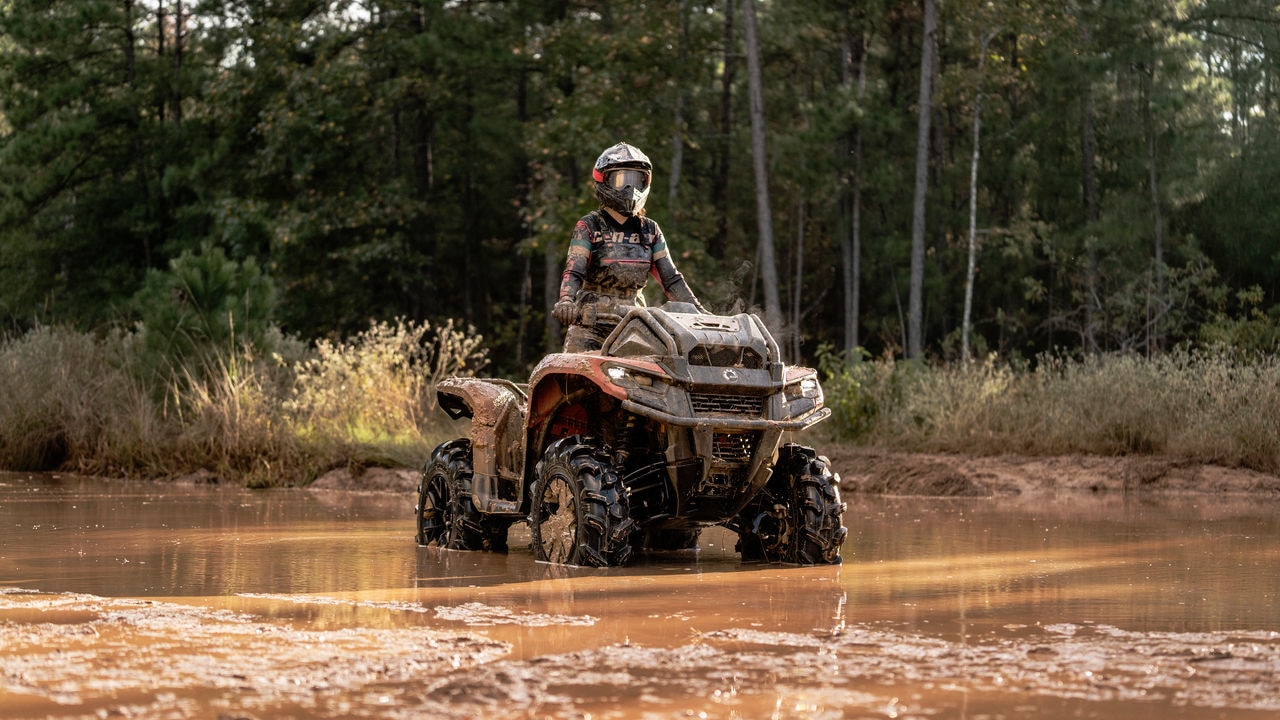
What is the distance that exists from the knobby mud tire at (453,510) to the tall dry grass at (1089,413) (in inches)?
384

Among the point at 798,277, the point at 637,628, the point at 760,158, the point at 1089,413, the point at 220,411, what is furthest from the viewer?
the point at 798,277

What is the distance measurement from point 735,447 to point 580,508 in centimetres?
103

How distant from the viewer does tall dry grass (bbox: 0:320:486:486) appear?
1984 centimetres

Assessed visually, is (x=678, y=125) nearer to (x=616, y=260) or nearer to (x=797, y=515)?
(x=616, y=260)

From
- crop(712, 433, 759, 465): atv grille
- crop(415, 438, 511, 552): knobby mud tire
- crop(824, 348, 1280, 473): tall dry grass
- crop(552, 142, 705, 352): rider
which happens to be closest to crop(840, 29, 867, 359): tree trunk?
crop(824, 348, 1280, 473): tall dry grass

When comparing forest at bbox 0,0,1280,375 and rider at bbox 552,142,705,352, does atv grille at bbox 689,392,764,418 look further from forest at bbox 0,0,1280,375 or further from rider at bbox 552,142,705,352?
forest at bbox 0,0,1280,375

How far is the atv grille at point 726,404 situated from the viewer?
32.9ft

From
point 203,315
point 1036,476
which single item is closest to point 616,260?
point 1036,476

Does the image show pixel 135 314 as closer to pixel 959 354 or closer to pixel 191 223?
pixel 191 223

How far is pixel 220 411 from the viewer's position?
20.2 meters

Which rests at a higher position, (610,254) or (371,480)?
(610,254)

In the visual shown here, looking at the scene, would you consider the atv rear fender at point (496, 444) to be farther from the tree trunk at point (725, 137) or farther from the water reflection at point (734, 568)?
the tree trunk at point (725, 137)

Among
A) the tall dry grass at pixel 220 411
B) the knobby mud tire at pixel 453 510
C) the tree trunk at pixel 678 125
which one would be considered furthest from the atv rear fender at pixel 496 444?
the tree trunk at pixel 678 125

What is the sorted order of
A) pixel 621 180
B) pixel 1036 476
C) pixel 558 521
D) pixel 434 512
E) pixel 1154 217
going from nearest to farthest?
pixel 558 521, pixel 621 180, pixel 434 512, pixel 1036 476, pixel 1154 217
